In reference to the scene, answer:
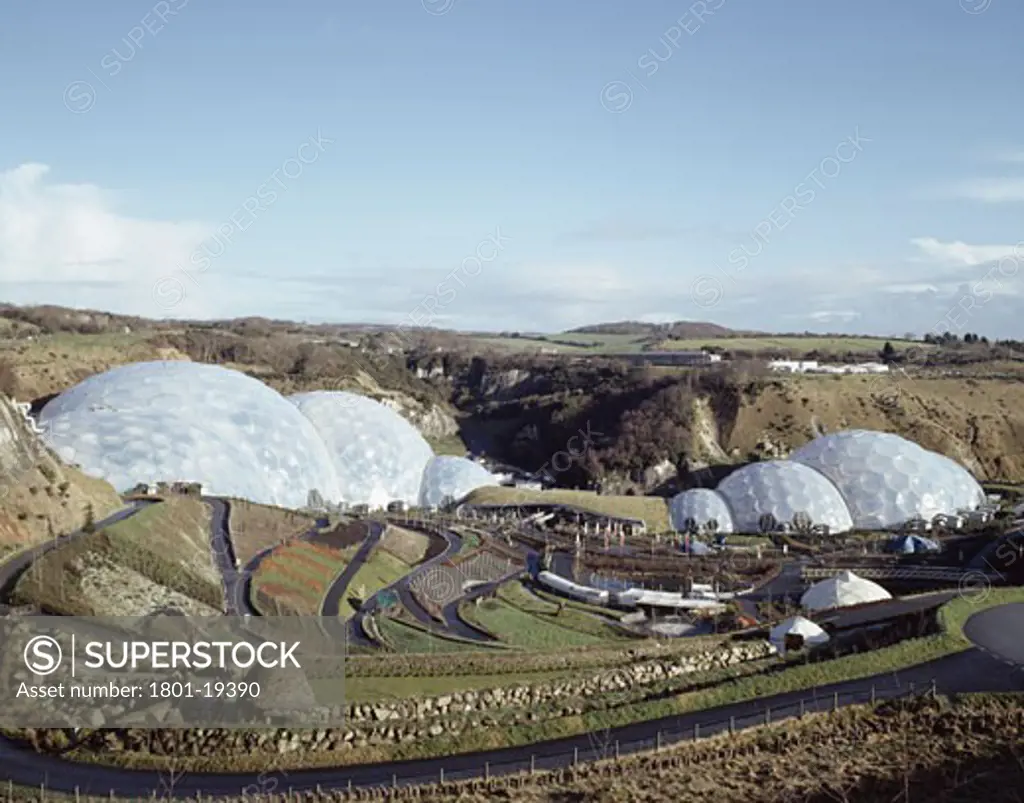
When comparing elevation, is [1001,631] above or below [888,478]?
below

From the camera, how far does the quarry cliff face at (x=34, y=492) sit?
30.7 metres

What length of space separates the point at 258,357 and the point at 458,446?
84.8 ft

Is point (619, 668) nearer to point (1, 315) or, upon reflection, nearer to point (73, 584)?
point (73, 584)

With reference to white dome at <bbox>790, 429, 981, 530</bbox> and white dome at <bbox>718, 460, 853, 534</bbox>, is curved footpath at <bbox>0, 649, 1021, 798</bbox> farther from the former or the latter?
white dome at <bbox>790, 429, 981, 530</bbox>

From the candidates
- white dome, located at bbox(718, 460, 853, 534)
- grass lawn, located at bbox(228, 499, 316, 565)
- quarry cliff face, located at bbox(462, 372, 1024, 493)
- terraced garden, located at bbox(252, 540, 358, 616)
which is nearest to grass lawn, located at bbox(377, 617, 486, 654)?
terraced garden, located at bbox(252, 540, 358, 616)

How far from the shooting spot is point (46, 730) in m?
20.3

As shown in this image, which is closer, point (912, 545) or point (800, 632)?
point (800, 632)

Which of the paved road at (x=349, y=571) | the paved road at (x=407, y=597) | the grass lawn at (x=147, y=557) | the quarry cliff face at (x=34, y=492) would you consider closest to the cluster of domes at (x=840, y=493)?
the paved road at (x=407, y=597)

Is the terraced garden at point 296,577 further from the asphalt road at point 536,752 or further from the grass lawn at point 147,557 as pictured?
the asphalt road at point 536,752

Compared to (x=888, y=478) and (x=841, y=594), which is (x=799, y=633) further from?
(x=888, y=478)

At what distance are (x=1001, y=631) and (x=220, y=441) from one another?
34.4 metres

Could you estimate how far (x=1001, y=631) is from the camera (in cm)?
2936

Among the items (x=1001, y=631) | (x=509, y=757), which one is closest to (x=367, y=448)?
(x=1001, y=631)

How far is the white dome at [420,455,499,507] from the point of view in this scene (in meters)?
63.2
